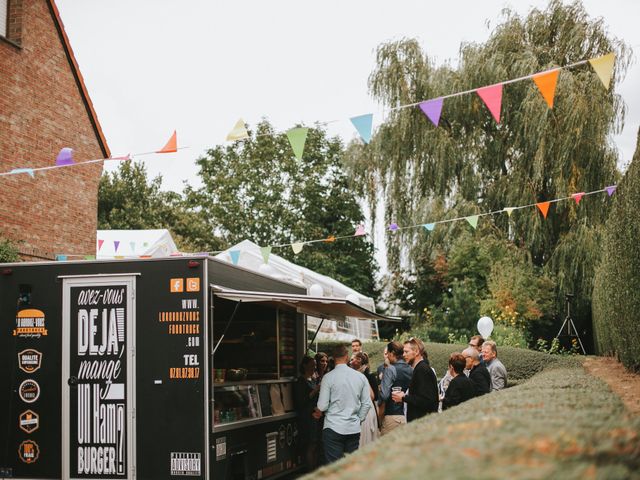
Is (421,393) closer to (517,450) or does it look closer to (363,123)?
(363,123)

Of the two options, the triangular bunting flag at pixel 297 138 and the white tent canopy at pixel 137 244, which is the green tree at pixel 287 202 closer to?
the white tent canopy at pixel 137 244

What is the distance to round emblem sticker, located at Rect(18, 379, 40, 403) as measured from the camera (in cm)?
930

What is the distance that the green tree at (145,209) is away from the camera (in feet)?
154

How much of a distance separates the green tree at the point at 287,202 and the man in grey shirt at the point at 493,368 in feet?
104

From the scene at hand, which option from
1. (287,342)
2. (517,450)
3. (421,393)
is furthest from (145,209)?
(517,450)

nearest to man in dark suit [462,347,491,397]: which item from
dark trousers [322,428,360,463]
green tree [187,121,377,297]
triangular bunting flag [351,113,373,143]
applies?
dark trousers [322,428,360,463]

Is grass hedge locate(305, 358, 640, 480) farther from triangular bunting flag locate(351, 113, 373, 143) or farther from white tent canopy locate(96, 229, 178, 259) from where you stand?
white tent canopy locate(96, 229, 178, 259)

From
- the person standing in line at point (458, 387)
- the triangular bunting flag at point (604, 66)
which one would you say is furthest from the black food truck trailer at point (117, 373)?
the triangular bunting flag at point (604, 66)

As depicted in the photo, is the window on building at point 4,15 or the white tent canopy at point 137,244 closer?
the window on building at point 4,15

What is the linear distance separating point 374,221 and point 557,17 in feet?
27.0

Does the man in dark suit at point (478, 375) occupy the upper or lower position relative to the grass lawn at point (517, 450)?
lower

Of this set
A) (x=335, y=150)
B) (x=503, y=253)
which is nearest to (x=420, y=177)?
(x=503, y=253)

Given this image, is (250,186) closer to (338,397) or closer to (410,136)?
(410,136)

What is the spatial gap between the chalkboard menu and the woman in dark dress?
4.08 ft
